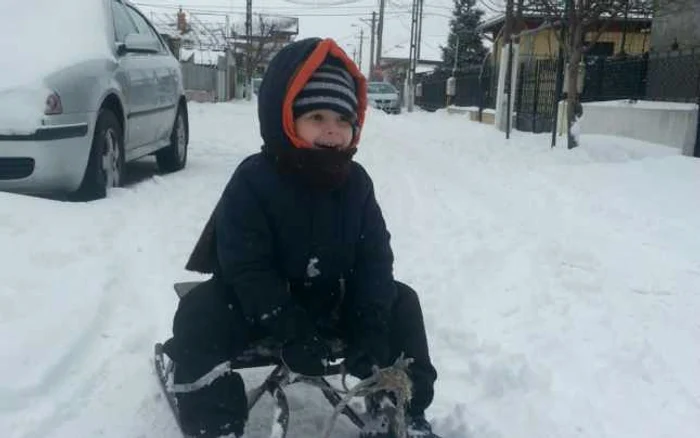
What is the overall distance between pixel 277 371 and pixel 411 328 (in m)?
0.42

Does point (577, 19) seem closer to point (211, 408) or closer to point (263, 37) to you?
point (211, 408)

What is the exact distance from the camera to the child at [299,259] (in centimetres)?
199

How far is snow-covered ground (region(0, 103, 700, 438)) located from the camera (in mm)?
2326

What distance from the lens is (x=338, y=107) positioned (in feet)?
6.95

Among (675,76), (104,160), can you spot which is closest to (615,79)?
(675,76)

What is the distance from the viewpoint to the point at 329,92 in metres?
2.11

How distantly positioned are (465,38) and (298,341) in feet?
130

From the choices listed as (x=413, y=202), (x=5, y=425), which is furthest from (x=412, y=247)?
(x=5, y=425)

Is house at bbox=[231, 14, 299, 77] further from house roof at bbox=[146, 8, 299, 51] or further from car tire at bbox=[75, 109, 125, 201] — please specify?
car tire at bbox=[75, 109, 125, 201]

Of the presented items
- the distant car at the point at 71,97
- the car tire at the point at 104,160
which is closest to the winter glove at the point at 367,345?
the distant car at the point at 71,97

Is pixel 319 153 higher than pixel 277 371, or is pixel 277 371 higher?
pixel 319 153

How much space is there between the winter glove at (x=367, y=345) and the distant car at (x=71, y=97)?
3022 mm

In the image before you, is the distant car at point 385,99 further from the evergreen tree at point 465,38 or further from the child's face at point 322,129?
the child's face at point 322,129

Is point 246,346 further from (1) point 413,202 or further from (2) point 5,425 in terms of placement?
(1) point 413,202
